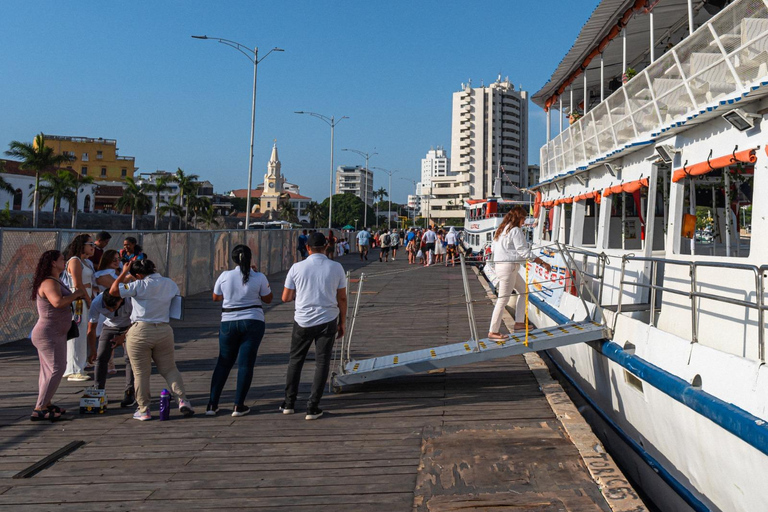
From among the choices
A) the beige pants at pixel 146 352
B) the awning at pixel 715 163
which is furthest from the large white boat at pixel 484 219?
the beige pants at pixel 146 352

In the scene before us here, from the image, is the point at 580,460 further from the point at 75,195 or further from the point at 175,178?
the point at 175,178

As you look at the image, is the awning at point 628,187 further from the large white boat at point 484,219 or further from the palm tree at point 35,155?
the palm tree at point 35,155

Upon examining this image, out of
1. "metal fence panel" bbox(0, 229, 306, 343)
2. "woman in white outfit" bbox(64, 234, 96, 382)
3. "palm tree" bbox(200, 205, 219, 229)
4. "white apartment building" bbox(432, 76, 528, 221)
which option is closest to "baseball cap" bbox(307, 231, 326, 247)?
"woman in white outfit" bbox(64, 234, 96, 382)

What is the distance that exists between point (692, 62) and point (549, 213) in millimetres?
8783

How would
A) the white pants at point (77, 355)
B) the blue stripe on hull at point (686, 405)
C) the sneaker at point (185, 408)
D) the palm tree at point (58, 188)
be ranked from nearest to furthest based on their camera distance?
1. the blue stripe on hull at point (686, 405)
2. the sneaker at point (185, 408)
3. the white pants at point (77, 355)
4. the palm tree at point (58, 188)

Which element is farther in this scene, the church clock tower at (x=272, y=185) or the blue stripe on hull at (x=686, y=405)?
the church clock tower at (x=272, y=185)

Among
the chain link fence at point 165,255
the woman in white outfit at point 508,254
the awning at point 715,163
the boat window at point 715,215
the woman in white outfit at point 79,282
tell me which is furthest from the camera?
the chain link fence at point 165,255

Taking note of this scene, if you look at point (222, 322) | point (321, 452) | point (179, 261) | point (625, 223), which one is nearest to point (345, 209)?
point (179, 261)

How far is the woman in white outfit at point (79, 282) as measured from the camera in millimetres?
7955

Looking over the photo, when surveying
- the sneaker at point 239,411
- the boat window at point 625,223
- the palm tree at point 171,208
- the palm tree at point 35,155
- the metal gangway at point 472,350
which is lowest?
the sneaker at point 239,411

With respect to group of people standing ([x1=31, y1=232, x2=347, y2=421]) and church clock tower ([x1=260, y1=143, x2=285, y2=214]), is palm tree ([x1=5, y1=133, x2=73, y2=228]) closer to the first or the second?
group of people standing ([x1=31, y1=232, x2=347, y2=421])

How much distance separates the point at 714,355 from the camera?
5352 mm

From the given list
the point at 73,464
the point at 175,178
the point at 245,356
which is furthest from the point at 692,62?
the point at 175,178

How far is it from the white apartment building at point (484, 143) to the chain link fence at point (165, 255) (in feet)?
348
